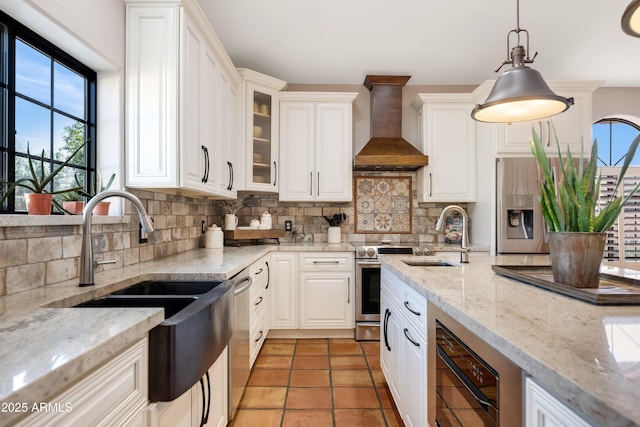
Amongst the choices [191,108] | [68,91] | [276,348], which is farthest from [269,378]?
[68,91]

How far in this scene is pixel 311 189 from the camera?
3.33 meters

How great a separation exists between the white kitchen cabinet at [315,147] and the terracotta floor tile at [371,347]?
1.46m

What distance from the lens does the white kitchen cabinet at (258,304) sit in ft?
7.34

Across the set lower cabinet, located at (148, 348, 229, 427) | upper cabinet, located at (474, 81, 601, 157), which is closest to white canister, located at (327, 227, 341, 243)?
upper cabinet, located at (474, 81, 601, 157)

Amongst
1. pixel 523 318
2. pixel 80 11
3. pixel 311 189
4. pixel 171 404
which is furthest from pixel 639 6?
pixel 311 189

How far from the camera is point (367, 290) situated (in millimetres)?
3016

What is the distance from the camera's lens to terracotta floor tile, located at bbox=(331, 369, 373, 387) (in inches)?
88.2

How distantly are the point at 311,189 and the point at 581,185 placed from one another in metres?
2.46

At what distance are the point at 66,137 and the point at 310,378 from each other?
2.18 m

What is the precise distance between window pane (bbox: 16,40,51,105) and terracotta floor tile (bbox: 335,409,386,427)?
2.32 m

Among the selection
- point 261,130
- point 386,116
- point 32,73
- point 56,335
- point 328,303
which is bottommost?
point 328,303

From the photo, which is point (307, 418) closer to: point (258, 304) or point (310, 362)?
point (310, 362)

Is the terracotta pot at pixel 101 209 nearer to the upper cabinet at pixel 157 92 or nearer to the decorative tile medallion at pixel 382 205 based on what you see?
the upper cabinet at pixel 157 92

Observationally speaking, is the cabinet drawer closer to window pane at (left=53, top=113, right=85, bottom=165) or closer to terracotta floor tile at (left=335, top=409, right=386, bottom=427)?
terracotta floor tile at (left=335, top=409, right=386, bottom=427)
